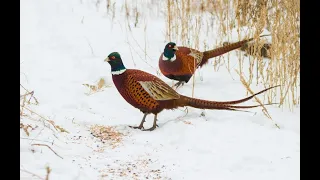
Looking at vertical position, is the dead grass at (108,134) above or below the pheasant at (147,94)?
below

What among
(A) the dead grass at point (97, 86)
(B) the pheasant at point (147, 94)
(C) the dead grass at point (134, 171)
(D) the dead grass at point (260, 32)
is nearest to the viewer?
(C) the dead grass at point (134, 171)

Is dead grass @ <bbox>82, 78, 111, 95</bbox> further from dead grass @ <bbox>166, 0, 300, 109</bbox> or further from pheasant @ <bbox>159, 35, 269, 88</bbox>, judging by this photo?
dead grass @ <bbox>166, 0, 300, 109</bbox>

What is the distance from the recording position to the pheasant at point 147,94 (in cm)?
347

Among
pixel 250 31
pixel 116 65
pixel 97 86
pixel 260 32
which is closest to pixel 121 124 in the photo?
pixel 116 65

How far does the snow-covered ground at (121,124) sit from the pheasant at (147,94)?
0.13 m

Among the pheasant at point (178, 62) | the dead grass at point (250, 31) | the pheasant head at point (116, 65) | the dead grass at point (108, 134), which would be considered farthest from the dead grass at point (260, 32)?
the dead grass at point (108, 134)


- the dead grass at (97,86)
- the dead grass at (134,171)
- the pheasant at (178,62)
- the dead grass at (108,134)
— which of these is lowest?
the dead grass at (134,171)

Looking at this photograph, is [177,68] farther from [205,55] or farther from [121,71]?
[121,71]

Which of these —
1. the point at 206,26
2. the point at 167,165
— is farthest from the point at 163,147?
the point at 206,26

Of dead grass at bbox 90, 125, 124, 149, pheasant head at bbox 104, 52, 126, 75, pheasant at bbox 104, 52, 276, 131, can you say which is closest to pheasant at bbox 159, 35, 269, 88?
pheasant at bbox 104, 52, 276, 131

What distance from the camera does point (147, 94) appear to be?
3484 mm

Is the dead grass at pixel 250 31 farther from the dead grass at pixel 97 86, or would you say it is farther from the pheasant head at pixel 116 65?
the pheasant head at pixel 116 65

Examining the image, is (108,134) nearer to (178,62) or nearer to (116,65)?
(116,65)

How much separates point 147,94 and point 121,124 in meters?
0.29
